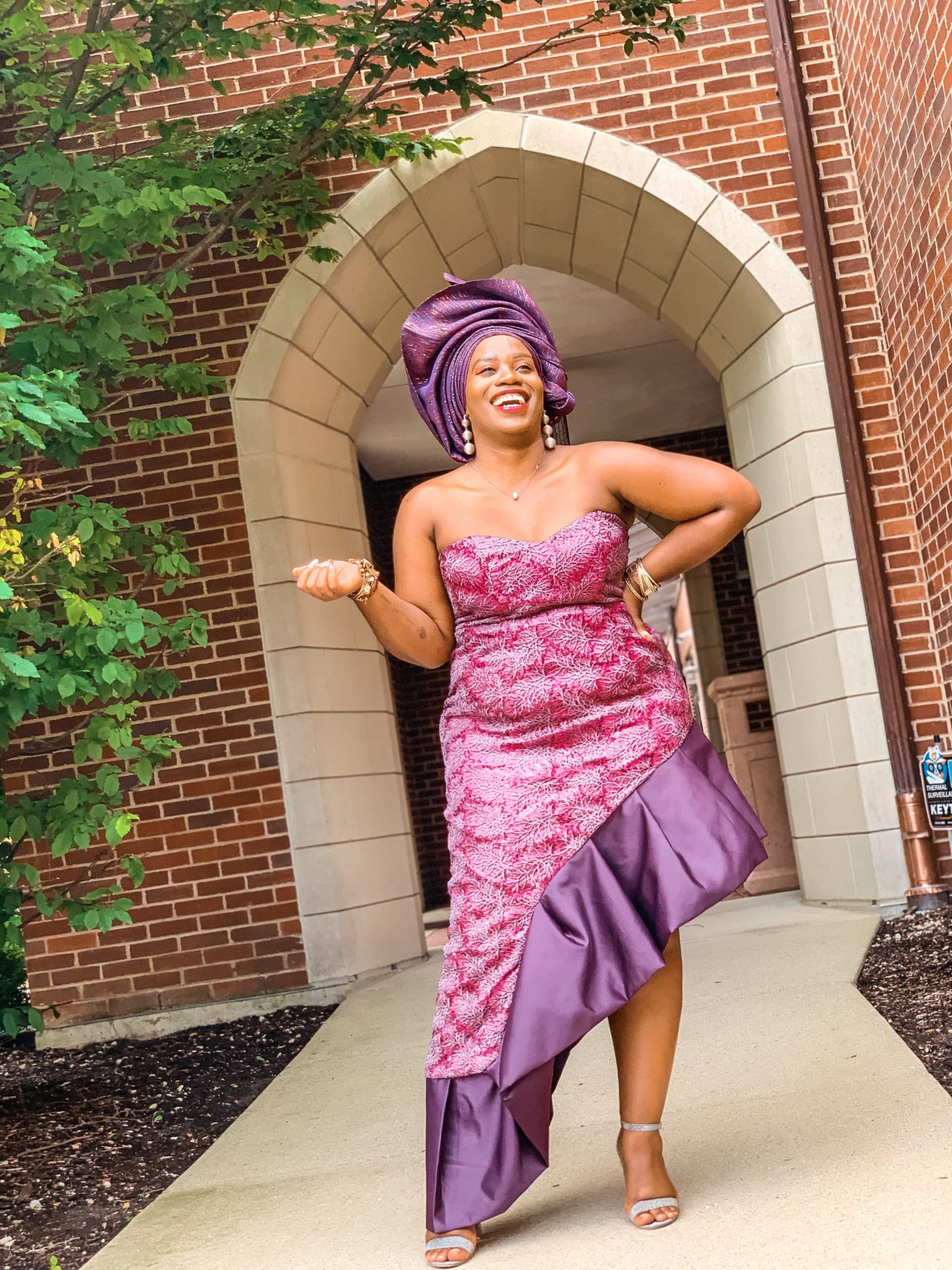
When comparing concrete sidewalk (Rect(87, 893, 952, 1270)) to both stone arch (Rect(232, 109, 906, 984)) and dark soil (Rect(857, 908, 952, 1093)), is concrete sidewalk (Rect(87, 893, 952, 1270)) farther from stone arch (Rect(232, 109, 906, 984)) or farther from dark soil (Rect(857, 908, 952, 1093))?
stone arch (Rect(232, 109, 906, 984))

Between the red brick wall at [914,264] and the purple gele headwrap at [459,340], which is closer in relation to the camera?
the purple gele headwrap at [459,340]

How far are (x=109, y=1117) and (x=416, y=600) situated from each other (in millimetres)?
2602

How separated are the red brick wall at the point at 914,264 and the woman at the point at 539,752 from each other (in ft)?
9.64

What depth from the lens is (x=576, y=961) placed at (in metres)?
2.38

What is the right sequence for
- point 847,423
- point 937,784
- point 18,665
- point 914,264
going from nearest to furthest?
point 18,665 → point 914,264 → point 937,784 → point 847,423

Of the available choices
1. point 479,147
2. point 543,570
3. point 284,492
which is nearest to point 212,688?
point 284,492

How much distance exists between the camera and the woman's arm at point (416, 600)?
2.62 m

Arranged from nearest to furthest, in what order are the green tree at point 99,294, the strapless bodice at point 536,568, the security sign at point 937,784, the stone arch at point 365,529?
1. the strapless bodice at point 536,568
2. the green tree at point 99,294
3. the security sign at point 937,784
4. the stone arch at point 365,529

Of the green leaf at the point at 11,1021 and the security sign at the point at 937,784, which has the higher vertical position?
the security sign at the point at 937,784

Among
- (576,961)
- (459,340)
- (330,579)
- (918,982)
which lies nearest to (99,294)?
(459,340)

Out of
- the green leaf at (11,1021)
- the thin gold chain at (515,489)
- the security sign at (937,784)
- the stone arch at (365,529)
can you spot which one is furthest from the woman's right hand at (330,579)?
the security sign at (937,784)

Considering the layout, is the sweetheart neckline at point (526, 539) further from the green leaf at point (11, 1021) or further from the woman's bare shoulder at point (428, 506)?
the green leaf at point (11, 1021)

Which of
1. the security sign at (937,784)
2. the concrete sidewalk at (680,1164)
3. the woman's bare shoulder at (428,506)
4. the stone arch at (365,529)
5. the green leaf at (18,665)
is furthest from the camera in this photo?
the stone arch at (365,529)

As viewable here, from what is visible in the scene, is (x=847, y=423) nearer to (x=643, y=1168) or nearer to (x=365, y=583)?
(x=365, y=583)
